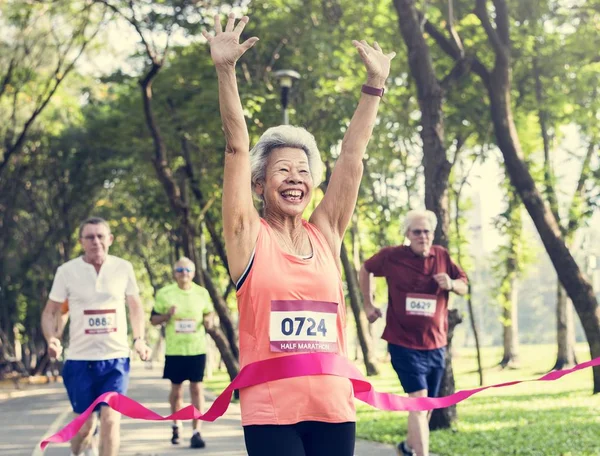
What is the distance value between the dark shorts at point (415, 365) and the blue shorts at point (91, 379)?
7.12ft

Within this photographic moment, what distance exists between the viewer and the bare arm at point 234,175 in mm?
3619

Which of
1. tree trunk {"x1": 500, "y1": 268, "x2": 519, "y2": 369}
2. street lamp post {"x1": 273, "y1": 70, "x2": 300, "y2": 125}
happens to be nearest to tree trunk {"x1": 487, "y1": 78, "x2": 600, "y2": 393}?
street lamp post {"x1": 273, "y1": 70, "x2": 300, "y2": 125}

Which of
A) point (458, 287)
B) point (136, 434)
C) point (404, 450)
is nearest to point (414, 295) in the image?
point (458, 287)

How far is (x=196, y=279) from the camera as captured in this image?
21.8m

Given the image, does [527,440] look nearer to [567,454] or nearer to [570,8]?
[567,454]

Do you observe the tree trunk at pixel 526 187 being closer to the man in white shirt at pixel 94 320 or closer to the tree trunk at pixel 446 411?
the tree trunk at pixel 446 411

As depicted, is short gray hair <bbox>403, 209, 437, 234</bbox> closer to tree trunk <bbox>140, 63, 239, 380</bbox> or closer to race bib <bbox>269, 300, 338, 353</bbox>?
race bib <bbox>269, 300, 338, 353</bbox>

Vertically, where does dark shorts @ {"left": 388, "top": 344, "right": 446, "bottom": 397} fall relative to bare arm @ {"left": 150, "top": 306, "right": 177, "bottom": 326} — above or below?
below

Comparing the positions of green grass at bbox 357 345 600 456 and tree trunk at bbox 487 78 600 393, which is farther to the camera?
tree trunk at bbox 487 78 600 393

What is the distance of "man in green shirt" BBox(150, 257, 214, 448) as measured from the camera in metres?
11.7

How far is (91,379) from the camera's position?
26.1 ft

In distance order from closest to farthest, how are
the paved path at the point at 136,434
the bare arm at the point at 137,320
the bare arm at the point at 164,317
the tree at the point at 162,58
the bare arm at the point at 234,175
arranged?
the bare arm at the point at 234,175
the bare arm at the point at 137,320
the paved path at the point at 136,434
the bare arm at the point at 164,317
the tree at the point at 162,58

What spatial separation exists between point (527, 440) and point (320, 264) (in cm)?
720

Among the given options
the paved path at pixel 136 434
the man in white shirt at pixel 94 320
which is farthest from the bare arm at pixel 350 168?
the paved path at pixel 136 434
